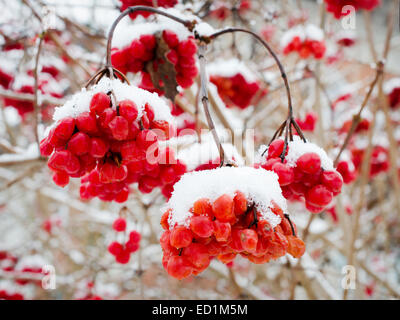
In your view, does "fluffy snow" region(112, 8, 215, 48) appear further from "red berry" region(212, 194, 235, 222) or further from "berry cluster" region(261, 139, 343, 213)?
"red berry" region(212, 194, 235, 222)

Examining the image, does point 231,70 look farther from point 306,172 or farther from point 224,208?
point 224,208

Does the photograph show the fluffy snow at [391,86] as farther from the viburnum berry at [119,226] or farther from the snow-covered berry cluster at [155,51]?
the viburnum berry at [119,226]

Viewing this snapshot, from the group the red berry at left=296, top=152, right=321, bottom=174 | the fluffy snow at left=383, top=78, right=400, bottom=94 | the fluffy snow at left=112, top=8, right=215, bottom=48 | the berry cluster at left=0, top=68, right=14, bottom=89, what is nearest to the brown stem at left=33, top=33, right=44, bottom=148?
the fluffy snow at left=112, top=8, right=215, bottom=48

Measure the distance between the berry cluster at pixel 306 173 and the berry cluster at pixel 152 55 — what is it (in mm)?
364

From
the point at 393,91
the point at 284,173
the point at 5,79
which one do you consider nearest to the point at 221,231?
the point at 284,173

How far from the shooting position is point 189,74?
3.04 feet

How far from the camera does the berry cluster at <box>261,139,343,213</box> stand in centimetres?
64

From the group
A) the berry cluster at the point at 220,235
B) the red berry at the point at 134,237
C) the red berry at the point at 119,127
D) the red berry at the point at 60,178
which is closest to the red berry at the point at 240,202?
the berry cluster at the point at 220,235

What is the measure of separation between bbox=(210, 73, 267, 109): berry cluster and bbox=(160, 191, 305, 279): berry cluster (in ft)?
3.35

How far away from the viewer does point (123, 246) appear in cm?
112

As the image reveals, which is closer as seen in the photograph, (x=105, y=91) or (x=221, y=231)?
(x=221, y=231)

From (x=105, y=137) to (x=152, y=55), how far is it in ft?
1.11
